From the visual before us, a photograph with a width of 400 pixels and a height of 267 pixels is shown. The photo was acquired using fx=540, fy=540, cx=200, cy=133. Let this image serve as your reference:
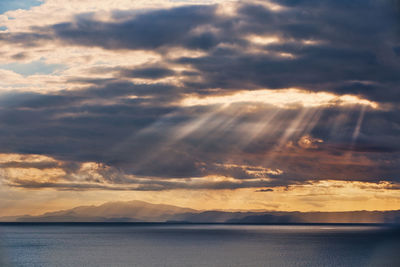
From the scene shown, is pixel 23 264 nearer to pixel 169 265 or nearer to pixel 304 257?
pixel 169 265

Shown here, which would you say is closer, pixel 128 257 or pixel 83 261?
pixel 83 261

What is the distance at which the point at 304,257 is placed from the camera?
460 feet

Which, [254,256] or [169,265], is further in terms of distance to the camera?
[254,256]

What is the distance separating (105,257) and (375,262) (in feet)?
219

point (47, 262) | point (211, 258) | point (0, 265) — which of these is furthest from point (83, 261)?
point (211, 258)

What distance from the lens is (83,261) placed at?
128875mm

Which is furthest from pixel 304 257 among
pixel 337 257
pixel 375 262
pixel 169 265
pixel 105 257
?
pixel 105 257

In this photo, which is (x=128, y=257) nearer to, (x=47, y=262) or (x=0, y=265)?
(x=47, y=262)

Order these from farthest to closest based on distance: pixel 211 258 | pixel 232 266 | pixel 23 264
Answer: pixel 211 258 → pixel 23 264 → pixel 232 266

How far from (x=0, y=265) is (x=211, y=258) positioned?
49.0m

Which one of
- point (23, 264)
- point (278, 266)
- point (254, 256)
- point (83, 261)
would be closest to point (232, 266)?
point (278, 266)

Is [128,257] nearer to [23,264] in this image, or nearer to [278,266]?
[23,264]

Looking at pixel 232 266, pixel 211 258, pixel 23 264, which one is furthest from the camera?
pixel 211 258

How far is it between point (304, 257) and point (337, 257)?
341 inches
